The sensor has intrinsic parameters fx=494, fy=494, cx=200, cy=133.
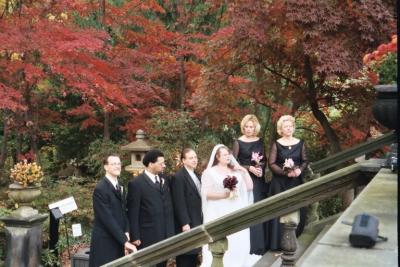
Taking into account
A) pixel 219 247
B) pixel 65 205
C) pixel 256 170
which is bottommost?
pixel 65 205

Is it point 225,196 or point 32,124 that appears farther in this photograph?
point 32,124

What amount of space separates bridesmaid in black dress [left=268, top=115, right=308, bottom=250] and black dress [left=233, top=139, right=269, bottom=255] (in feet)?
0.46

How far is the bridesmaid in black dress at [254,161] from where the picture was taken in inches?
229

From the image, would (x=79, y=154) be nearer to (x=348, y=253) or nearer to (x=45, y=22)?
(x=45, y=22)

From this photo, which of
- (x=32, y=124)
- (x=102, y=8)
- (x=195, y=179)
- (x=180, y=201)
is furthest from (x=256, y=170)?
(x=32, y=124)

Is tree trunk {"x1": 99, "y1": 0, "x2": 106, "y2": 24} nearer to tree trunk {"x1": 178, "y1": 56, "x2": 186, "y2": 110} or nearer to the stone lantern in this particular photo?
tree trunk {"x1": 178, "y1": 56, "x2": 186, "y2": 110}

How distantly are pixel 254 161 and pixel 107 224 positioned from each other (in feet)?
6.37

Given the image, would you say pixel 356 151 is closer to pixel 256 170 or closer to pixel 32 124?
pixel 256 170

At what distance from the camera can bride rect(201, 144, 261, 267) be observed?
18.2 feet

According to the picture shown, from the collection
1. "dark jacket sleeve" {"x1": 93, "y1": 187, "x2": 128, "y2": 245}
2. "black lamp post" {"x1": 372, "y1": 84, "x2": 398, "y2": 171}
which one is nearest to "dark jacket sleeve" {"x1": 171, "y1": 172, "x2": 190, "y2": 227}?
"dark jacket sleeve" {"x1": 93, "y1": 187, "x2": 128, "y2": 245}

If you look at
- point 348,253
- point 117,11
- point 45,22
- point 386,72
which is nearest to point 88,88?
point 45,22

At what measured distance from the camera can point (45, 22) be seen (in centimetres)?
989

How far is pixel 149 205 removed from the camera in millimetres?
5281

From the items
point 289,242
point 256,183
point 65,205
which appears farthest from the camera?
point 65,205
